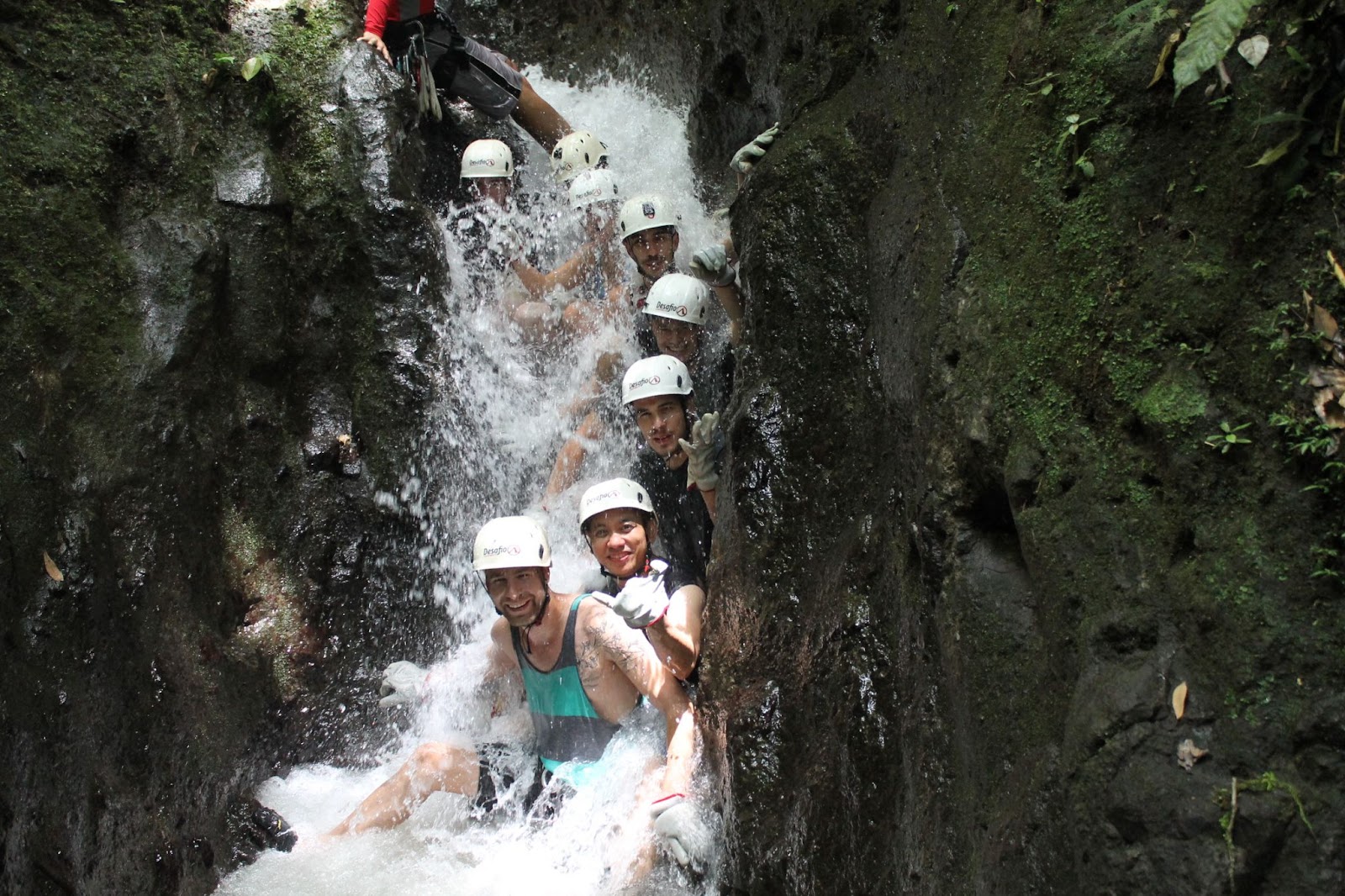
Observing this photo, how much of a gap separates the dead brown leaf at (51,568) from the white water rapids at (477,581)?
1.74 meters

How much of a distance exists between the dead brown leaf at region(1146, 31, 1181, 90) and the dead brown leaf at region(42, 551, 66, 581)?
16.8 ft

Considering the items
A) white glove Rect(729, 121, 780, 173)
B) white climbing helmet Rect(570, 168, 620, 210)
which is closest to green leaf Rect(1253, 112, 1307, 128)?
white glove Rect(729, 121, 780, 173)

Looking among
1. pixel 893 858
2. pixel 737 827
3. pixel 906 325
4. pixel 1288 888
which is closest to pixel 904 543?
pixel 906 325

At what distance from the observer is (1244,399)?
2.45 m

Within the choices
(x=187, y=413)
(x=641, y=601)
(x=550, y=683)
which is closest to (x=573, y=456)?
(x=187, y=413)

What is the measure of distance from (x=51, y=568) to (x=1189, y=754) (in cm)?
503

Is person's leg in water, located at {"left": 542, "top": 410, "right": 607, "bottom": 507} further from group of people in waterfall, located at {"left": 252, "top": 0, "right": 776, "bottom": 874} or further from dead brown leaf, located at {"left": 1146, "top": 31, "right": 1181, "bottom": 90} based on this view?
dead brown leaf, located at {"left": 1146, "top": 31, "right": 1181, "bottom": 90}

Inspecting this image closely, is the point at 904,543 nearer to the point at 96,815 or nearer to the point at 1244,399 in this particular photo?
the point at 1244,399

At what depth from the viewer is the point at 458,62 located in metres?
8.85

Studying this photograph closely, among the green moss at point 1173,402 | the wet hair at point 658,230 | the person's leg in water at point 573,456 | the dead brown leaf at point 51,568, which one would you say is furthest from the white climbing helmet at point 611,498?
the green moss at point 1173,402

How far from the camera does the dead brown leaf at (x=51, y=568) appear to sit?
16.9 ft

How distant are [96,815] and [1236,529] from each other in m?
5.03

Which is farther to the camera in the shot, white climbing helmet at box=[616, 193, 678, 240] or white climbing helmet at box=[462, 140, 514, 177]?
white climbing helmet at box=[462, 140, 514, 177]

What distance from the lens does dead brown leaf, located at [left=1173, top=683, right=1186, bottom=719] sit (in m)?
2.38
